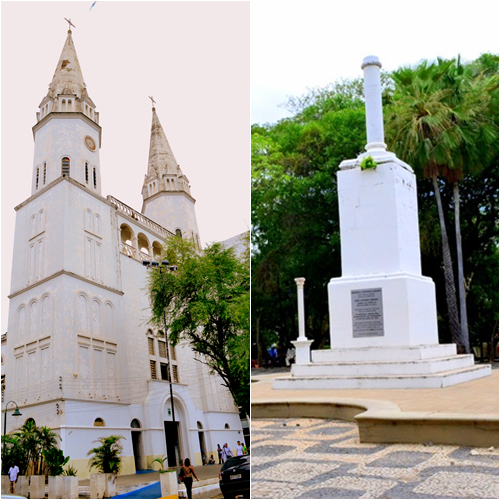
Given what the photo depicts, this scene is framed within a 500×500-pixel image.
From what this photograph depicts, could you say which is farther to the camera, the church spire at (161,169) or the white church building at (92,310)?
the church spire at (161,169)

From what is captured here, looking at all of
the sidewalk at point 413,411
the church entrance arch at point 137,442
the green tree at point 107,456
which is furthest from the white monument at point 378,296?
the green tree at point 107,456

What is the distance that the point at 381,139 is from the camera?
10.7 metres

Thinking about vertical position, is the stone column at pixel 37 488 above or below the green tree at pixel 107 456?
below

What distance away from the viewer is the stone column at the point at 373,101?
10.7 metres

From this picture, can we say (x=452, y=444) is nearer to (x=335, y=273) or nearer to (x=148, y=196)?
(x=148, y=196)

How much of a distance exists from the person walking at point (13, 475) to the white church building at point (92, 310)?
0.24 meters

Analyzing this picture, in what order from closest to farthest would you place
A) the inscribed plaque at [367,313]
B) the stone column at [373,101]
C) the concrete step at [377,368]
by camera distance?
the concrete step at [377,368]
the inscribed plaque at [367,313]
the stone column at [373,101]

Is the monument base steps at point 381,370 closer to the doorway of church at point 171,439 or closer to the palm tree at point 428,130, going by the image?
the palm tree at point 428,130

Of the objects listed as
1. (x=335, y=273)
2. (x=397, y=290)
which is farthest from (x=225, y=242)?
(x=335, y=273)

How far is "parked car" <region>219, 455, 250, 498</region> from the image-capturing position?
2957mm

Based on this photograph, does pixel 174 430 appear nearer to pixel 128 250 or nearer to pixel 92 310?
pixel 92 310

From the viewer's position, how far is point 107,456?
10.5 ft

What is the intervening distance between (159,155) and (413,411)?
3.31m

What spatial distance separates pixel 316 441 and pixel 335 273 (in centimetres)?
1529
